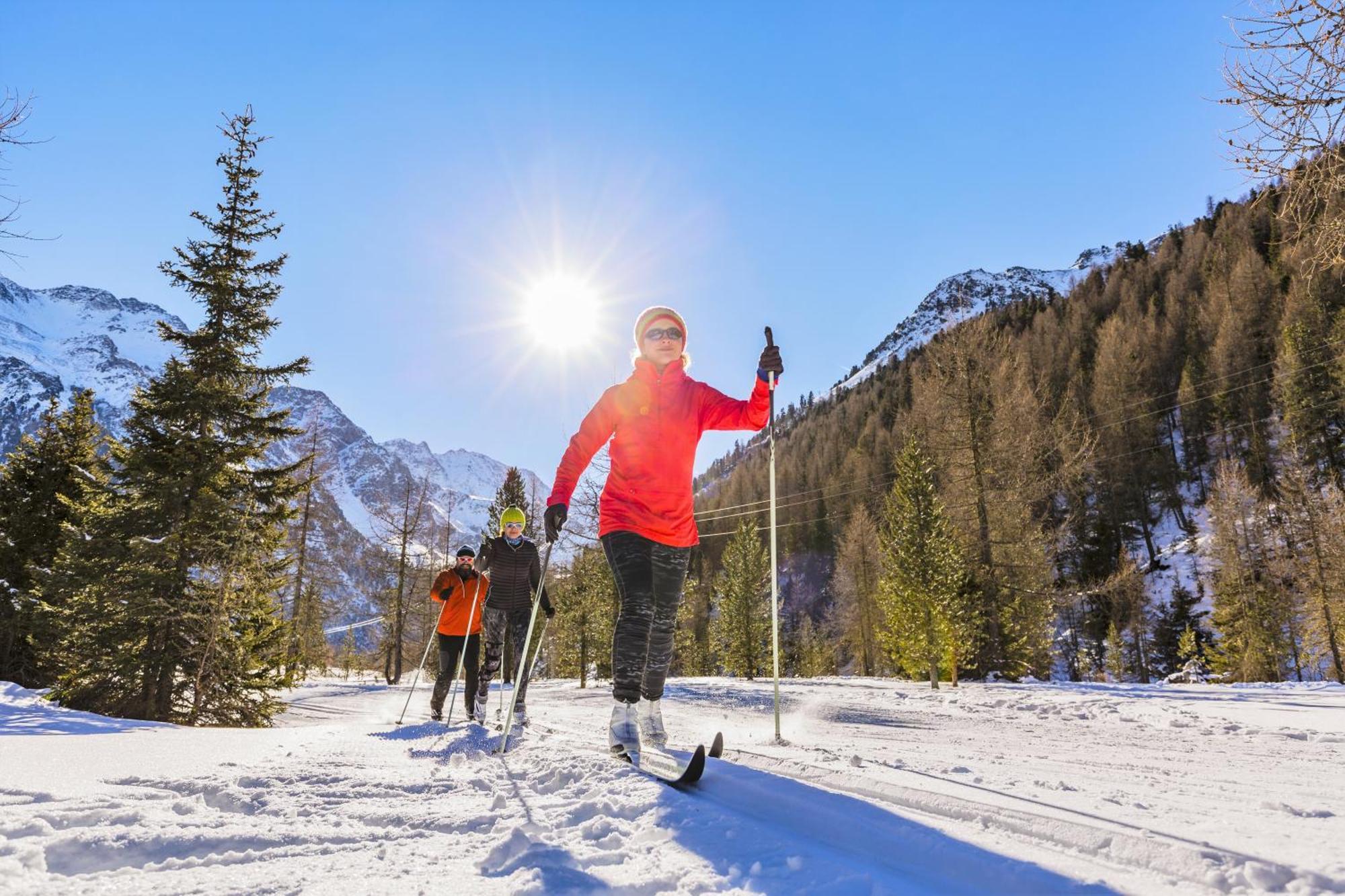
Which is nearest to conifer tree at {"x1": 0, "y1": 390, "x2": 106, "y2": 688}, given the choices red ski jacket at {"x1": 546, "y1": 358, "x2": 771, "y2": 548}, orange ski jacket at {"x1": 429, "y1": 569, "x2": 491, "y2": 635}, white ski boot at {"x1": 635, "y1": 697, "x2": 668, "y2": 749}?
orange ski jacket at {"x1": 429, "y1": 569, "x2": 491, "y2": 635}

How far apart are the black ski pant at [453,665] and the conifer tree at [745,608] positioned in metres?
23.1

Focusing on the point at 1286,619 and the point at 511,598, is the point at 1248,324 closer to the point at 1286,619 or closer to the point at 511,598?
the point at 1286,619

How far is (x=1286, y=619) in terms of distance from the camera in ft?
84.0

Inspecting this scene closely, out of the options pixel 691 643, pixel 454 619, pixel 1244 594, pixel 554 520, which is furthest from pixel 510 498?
pixel 1244 594

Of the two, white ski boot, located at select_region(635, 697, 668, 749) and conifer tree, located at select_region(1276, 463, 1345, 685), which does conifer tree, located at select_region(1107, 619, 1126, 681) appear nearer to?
conifer tree, located at select_region(1276, 463, 1345, 685)

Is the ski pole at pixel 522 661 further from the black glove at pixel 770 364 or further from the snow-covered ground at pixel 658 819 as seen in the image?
the black glove at pixel 770 364

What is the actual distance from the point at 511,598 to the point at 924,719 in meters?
4.59

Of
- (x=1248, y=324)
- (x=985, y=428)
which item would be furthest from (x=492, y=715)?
(x=1248, y=324)

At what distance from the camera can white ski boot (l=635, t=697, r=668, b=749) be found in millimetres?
3381

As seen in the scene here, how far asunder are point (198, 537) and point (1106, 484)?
57.2 meters

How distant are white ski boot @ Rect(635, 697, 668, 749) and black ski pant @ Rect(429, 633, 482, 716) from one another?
4268mm

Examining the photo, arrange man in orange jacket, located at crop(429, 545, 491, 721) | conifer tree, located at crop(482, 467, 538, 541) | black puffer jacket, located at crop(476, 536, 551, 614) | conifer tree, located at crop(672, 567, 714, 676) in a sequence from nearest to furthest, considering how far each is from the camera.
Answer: black puffer jacket, located at crop(476, 536, 551, 614) < man in orange jacket, located at crop(429, 545, 491, 721) < conifer tree, located at crop(672, 567, 714, 676) < conifer tree, located at crop(482, 467, 538, 541)

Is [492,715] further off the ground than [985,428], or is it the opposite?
[985,428]

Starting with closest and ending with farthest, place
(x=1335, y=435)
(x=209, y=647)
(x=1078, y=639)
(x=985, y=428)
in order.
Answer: (x=209, y=647), (x=985, y=428), (x=1335, y=435), (x=1078, y=639)
